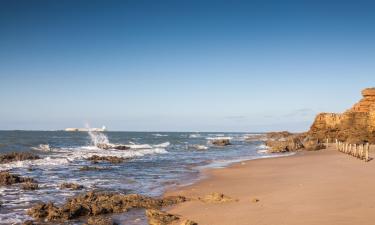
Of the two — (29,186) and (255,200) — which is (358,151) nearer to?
(255,200)

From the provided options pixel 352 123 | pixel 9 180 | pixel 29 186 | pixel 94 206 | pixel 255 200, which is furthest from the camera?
pixel 352 123

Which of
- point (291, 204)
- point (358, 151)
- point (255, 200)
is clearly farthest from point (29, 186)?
point (358, 151)

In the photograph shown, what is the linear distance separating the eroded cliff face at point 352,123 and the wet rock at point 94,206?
30994 millimetres

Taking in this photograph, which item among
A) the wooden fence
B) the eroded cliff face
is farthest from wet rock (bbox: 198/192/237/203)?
the eroded cliff face

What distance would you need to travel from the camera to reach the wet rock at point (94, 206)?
10102mm

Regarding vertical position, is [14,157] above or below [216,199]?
below

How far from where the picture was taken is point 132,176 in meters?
19.7

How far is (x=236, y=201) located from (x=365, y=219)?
14.0 ft

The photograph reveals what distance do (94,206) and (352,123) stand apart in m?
41.4

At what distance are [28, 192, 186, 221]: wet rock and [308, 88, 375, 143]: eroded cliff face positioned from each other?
1220 inches

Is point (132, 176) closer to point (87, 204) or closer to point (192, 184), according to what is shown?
point (192, 184)

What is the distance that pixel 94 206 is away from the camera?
10.9m

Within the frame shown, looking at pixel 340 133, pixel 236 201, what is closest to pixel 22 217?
pixel 236 201

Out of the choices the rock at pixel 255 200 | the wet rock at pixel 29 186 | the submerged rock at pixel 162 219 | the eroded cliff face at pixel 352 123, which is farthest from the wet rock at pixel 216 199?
the eroded cliff face at pixel 352 123
